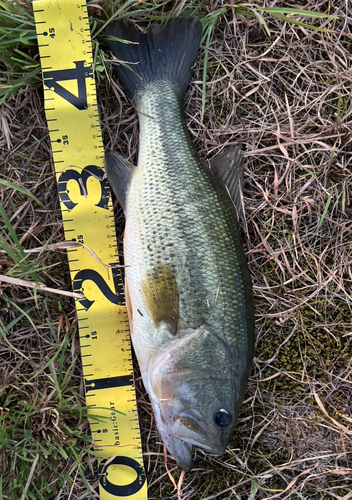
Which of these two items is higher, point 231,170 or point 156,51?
point 156,51

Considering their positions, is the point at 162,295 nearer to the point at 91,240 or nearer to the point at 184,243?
the point at 184,243

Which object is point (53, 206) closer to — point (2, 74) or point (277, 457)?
point (2, 74)

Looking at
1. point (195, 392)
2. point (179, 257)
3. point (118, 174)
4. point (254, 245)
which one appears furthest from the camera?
point (254, 245)

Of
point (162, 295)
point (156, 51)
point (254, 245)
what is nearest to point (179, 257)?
point (162, 295)

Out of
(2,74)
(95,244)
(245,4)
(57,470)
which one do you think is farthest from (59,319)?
(245,4)

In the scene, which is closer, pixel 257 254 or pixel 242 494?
pixel 242 494

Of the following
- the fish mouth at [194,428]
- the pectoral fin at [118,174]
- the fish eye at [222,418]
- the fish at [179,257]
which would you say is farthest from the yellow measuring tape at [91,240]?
the fish eye at [222,418]

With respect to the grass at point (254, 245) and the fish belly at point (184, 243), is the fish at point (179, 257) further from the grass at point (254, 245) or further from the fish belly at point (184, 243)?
the grass at point (254, 245)
